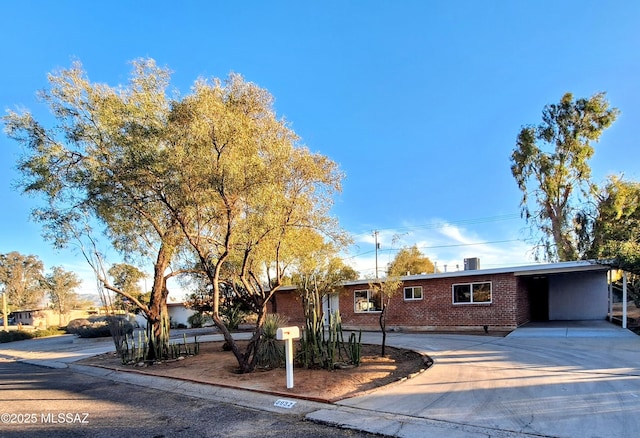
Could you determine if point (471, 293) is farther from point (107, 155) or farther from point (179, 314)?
point (179, 314)

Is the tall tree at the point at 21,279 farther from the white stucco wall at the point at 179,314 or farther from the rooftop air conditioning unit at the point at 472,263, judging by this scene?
the rooftop air conditioning unit at the point at 472,263

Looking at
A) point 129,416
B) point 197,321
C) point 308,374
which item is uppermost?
point 129,416

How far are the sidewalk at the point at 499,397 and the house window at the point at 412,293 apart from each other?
7.58 m

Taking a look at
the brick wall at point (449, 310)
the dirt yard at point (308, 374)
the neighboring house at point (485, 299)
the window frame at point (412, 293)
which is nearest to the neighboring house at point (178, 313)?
the neighboring house at point (485, 299)

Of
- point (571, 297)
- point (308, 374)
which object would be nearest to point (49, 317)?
point (308, 374)

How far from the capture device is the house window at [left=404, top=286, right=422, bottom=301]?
1848 centimetres

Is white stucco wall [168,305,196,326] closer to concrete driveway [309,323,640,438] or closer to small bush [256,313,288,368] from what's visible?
small bush [256,313,288,368]

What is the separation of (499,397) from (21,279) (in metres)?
67.3

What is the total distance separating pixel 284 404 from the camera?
670 centimetres

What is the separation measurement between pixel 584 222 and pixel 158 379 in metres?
27.2

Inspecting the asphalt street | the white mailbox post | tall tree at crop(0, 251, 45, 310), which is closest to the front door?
the asphalt street

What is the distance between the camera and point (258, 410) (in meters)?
6.62

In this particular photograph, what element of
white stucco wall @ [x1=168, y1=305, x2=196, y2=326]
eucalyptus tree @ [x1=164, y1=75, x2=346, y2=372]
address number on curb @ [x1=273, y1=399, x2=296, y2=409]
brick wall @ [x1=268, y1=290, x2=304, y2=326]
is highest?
eucalyptus tree @ [x1=164, y1=75, x2=346, y2=372]

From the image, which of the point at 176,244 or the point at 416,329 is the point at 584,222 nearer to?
the point at 416,329
